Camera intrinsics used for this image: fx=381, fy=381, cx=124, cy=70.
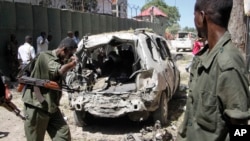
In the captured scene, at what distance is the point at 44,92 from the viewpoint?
4.56m

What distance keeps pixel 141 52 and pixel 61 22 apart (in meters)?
10.7

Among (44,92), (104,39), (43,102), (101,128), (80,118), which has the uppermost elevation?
(104,39)

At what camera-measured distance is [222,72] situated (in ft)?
6.64

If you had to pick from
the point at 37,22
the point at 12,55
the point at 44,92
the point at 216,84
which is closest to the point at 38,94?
the point at 44,92

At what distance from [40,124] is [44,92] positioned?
389 mm

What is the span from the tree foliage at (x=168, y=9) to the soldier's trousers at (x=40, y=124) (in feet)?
260

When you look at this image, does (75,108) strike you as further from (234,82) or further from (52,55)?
(234,82)

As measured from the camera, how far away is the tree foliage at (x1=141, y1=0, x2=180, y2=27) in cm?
8419

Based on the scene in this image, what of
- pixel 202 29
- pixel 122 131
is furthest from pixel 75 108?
pixel 202 29

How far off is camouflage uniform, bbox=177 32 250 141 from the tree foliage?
81586mm

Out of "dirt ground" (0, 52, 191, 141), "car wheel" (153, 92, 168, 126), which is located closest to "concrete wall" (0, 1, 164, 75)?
"dirt ground" (0, 52, 191, 141)

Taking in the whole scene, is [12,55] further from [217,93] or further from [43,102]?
[217,93]

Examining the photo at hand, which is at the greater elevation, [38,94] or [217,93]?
[217,93]

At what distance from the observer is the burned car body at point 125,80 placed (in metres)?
6.47
